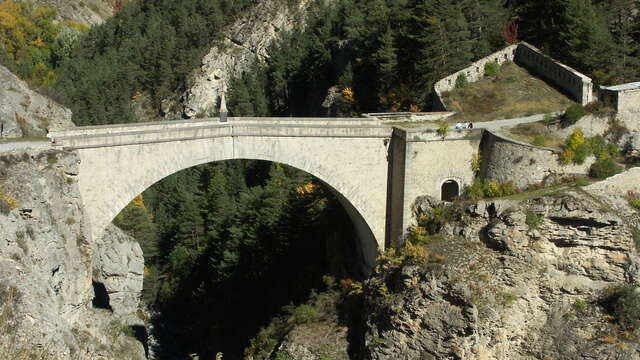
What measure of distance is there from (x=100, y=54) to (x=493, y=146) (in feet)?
257

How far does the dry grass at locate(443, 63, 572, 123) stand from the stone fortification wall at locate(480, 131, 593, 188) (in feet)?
14.6

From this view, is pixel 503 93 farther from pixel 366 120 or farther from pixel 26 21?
pixel 26 21

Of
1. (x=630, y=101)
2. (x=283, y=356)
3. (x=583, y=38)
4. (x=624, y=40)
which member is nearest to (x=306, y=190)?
(x=283, y=356)

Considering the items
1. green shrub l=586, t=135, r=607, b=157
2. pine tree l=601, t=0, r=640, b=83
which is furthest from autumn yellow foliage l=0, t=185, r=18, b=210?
pine tree l=601, t=0, r=640, b=83

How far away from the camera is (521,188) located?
117 ft

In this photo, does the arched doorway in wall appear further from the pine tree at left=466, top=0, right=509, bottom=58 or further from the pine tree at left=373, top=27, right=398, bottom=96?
the pine tree at left=373, top=27, right=398, bottom=96

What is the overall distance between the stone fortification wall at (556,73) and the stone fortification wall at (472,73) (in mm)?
620

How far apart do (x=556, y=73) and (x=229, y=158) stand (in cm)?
2042

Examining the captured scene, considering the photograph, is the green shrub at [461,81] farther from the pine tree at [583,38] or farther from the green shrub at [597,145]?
the green shrub at [597,145]

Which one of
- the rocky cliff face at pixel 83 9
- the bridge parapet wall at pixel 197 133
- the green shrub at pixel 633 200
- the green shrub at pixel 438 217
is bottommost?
the green shrub at pixel 438 217

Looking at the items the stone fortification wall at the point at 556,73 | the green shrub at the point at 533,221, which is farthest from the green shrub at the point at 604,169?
the stone fortification wall at the point at 556,73

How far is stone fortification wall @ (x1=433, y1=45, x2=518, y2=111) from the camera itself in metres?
43.9

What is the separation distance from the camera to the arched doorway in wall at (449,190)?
1472 inches

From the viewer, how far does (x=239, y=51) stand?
90.6m
